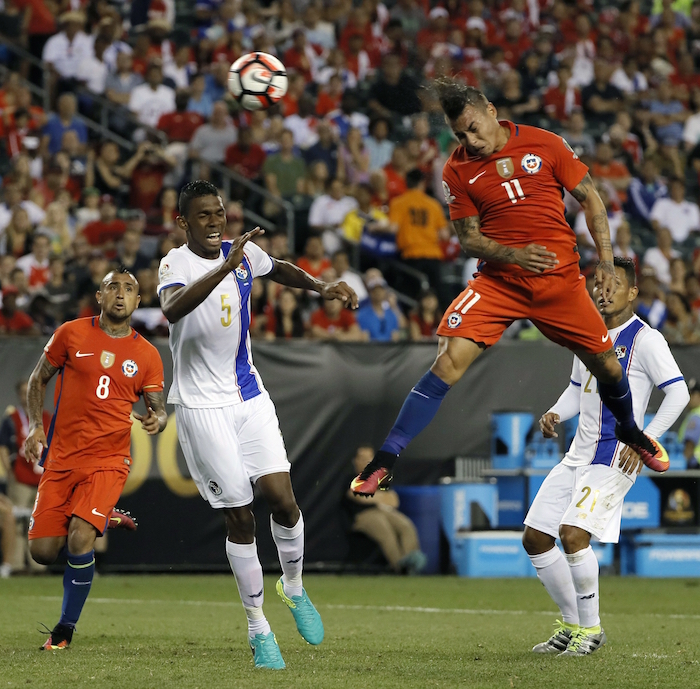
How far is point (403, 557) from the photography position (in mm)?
14828

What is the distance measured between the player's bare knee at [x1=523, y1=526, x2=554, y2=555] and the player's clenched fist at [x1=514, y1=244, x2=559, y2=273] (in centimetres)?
177

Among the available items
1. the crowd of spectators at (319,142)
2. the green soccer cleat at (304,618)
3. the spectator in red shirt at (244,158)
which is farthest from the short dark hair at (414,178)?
the green soccer cleat at (304,618)

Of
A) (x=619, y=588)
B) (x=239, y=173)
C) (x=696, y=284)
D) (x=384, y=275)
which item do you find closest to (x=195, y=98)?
(x=239, y=173)

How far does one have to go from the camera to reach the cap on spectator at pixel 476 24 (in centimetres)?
2240

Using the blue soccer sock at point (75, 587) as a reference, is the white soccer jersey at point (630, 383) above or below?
above

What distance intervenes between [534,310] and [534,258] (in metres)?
0.34

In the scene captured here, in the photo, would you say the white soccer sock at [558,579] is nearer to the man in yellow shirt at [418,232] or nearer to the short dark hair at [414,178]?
the man in yellow shirt at [418,232]

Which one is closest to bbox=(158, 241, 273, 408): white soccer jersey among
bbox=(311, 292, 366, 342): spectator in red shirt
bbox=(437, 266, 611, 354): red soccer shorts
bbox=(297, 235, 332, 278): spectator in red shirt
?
bbox=(437, 266, 611, 354): red soccer shorts

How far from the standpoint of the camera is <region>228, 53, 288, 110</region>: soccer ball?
10.6 meters

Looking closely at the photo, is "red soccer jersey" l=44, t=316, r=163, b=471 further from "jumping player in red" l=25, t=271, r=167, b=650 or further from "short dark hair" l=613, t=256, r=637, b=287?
"short dark hair" l=613, t=256, r=637, b=287

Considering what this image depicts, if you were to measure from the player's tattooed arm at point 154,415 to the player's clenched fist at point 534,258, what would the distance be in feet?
8.80

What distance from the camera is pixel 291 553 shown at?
7449 millimetres

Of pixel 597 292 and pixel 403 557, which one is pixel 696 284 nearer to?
pixel 403 557

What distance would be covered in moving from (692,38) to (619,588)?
1454cm
